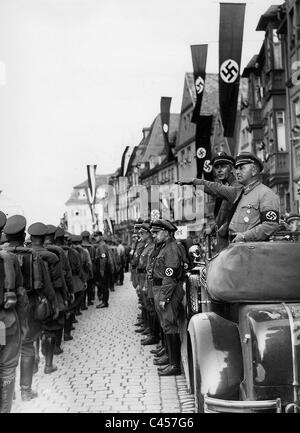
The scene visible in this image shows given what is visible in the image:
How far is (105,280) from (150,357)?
6981mm

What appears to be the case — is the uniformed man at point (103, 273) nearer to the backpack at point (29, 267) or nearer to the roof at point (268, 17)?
the backpack at point (29, 267)

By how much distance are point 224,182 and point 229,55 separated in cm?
583

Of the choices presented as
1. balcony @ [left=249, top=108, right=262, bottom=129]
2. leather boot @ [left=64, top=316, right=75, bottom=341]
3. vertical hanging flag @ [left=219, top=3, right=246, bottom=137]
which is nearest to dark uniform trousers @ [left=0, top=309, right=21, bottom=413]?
leather boot @ [left=64, top=316, right=75, bottom=341]

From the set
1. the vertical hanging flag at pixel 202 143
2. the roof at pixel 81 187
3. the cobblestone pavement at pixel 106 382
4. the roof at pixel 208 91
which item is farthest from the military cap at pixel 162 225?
the roof at pixel 81 187

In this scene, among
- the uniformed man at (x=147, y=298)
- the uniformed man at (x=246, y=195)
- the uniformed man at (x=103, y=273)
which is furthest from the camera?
the uniformed man at (x=103, y=273)

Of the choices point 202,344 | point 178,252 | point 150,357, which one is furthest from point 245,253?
point 150,357

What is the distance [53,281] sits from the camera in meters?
7.96

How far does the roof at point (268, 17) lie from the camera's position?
2407 centimetres

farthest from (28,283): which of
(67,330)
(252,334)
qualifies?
(67,330)

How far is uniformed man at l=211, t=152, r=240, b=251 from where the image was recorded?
18.2ft

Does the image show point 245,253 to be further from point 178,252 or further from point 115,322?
point 115,322

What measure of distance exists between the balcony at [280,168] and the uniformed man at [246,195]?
18.5 metres

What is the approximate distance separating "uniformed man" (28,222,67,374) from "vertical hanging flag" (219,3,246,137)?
4.80m

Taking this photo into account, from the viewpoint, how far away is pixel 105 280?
50.9ft
